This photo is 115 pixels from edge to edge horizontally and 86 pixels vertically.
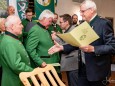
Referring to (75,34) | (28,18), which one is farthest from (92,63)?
(28,18)

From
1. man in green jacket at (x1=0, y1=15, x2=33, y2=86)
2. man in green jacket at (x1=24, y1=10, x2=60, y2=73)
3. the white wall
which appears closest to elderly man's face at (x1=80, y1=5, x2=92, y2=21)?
man in green jacket at (x1=0, y1=15, x2=33, y2=86)

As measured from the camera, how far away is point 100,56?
267cm

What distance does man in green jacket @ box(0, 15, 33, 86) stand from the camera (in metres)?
2.56

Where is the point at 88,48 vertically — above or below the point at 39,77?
above

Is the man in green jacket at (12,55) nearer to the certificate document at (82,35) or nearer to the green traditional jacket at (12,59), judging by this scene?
the green traditional jacket at (12,59)

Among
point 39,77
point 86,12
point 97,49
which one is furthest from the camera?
point 86,12

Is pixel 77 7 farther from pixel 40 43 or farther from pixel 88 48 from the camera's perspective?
pixel 88 48

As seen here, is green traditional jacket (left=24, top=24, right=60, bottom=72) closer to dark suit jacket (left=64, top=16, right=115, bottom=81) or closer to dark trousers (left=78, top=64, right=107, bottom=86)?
dark trousers (left=78, top=64, right=107, bottom=86)

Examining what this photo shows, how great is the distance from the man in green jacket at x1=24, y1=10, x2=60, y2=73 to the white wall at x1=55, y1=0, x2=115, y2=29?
474 cm

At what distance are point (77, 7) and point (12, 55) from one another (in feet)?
22.4

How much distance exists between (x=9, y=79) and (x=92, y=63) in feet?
2.83

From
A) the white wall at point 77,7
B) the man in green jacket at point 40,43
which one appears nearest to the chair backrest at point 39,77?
the man in green jacket at point 40,43

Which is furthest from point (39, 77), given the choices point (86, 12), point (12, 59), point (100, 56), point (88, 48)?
point (86, 12)

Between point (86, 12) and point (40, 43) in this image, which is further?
point (40, 43)
